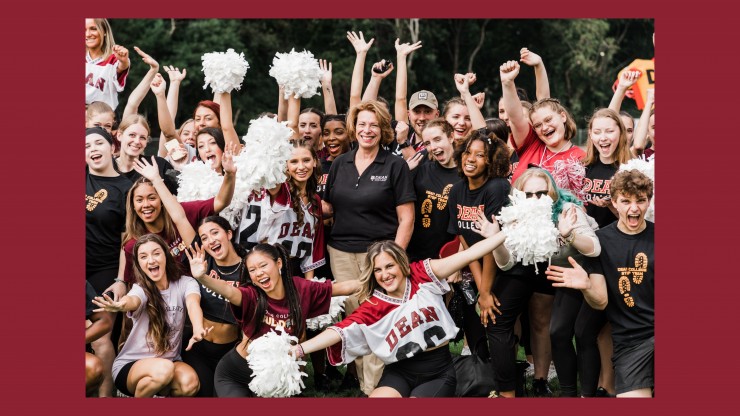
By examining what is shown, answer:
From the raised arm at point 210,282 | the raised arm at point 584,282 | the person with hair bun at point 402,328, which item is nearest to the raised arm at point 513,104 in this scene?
the raised arm at point 584,282

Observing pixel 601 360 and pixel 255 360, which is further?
pixel 601 360

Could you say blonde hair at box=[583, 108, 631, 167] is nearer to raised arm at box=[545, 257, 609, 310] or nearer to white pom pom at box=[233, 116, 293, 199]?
raised arm at box=[545, 257, 609, 310]

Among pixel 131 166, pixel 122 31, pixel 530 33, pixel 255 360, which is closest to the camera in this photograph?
pixel 255 360

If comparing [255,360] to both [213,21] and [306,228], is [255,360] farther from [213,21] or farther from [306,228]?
[213,21]

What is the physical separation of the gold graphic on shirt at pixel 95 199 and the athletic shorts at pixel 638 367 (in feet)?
11.7

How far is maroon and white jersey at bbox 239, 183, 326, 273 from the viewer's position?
20.6 ft

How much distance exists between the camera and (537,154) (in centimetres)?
648

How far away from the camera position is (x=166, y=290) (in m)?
6.01

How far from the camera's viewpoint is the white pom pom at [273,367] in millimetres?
5273

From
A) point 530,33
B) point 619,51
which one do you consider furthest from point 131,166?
point 619,51

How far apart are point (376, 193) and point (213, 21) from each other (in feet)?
71.0

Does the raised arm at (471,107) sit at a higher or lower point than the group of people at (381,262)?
higher

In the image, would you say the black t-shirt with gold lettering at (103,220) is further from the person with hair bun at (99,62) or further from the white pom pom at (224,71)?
the person with hair bun at (99,62)

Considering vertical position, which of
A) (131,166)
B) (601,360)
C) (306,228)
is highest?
(131,166)
